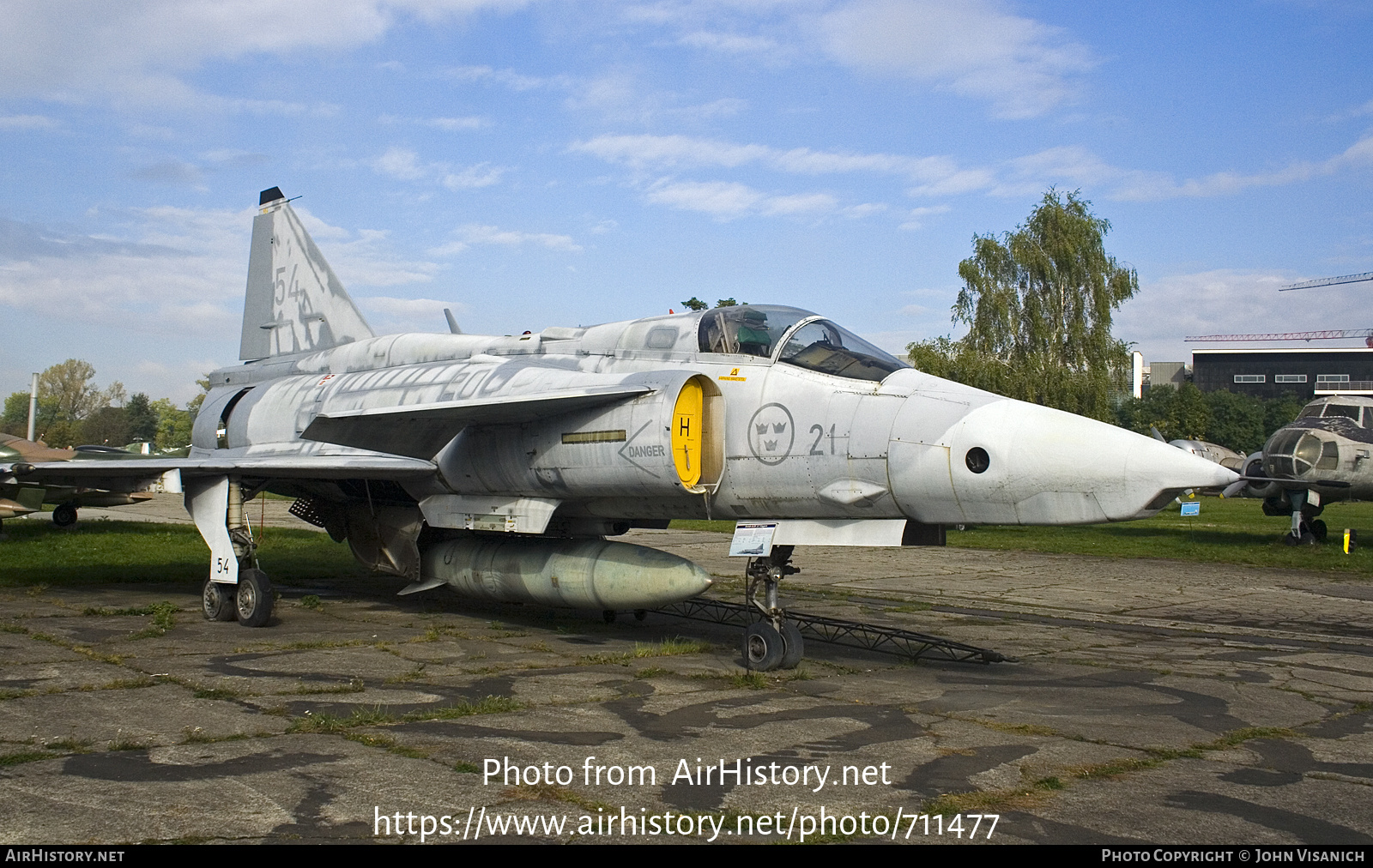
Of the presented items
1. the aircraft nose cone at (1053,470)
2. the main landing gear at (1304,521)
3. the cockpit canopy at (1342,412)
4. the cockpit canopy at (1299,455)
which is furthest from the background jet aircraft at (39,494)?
the cockpit canopy at (1342,412)

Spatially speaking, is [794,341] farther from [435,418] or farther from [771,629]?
[435,418]

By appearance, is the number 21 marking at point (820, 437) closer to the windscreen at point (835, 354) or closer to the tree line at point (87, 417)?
the windscreen at point (835, 354)

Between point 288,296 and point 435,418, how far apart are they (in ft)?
20.4

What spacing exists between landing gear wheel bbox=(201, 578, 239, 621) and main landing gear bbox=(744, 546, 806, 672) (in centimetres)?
564

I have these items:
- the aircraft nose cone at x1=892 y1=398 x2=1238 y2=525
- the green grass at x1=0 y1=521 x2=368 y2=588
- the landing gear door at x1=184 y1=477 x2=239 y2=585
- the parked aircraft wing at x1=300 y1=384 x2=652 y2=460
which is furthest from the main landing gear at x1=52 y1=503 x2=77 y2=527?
the aircraft nose cone at x1=892 y1=398 x2=1238 y2=525

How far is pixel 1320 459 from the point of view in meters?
19.5

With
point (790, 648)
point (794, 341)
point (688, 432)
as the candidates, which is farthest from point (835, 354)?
point (790, 648)

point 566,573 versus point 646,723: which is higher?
point 566,573

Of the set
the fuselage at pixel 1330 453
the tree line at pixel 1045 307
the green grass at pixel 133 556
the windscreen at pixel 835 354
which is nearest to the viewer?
the windscreen at pixel 835 354

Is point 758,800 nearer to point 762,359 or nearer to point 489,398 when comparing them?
point 762,359

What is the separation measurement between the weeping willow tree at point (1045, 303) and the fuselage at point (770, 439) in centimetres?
2495

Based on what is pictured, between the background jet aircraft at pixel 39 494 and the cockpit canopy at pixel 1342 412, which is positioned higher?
the cockpit canopy at pixel 1342 412

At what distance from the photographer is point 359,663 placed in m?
8.12

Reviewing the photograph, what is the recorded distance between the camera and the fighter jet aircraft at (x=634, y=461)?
6.97 meters
